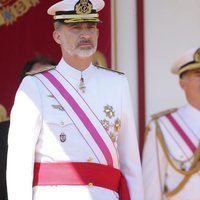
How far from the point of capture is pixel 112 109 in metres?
3.74

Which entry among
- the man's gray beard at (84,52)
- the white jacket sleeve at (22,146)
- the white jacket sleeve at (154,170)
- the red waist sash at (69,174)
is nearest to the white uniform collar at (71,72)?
the man's gray beard at (84,52)

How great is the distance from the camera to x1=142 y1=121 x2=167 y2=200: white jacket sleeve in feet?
15.3

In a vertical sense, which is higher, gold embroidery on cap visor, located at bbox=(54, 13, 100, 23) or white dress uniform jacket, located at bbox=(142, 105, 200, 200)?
gold embroidery on cap visor, located at bbox=(54, 13, 100, 23)

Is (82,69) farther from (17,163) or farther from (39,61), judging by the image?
(39,61)

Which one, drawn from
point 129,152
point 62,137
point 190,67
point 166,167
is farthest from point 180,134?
point 62,137

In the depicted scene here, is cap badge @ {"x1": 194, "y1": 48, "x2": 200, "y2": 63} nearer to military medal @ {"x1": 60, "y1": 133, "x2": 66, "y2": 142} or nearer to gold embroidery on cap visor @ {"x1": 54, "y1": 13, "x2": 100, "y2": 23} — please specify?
gold embroidery on cap visor @ {"x1": 54, "y1": 13, "x2": 100, "y2": 23}

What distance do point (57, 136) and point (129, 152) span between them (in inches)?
13.9

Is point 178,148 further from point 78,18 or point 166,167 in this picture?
point 78,18

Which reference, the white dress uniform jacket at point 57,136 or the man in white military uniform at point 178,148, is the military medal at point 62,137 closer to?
the white dress uniform jacket at point 57,136

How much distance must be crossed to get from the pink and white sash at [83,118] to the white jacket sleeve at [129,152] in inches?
2.9

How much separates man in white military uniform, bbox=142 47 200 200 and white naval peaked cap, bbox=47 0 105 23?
1.12 metres

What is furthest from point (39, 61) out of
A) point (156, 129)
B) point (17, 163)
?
point (17, 163)

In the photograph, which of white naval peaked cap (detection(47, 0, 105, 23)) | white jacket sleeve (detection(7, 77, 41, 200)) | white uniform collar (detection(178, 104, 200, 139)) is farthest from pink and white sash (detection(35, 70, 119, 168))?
white uniform collar (detection(178, 104, 200, 139))

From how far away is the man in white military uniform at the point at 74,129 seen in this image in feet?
11.7
